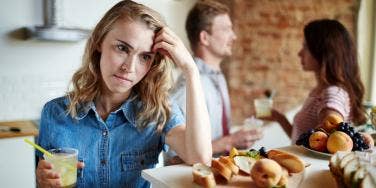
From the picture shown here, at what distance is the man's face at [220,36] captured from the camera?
2.60m

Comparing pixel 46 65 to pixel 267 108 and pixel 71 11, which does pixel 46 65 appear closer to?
pixel 71 11

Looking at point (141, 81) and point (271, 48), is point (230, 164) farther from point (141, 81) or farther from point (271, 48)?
point (271, 48)

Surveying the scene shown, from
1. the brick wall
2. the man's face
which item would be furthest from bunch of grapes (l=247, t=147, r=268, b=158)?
the brick wall

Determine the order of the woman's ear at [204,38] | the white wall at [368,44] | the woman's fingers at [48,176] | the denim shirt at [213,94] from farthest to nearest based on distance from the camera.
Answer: the white wall at [368,44] → the woman's ear at [204,38] → the denim shirt at [213,94] → the woman's fingers at [48,176]

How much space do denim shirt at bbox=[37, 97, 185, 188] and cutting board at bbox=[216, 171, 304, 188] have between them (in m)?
0.45

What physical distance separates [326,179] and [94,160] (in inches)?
31.0

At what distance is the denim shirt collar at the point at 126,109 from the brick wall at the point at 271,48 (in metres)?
2.14

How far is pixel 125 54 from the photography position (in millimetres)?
1326

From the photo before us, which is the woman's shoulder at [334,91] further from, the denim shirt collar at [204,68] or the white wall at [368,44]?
the white wall at [368,44]

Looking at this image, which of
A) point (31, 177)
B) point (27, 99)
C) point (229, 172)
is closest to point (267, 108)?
point (229, 172)

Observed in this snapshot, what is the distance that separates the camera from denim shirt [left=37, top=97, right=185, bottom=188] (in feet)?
4.52

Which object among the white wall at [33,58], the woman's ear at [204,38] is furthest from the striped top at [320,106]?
the white wall at [33,58]

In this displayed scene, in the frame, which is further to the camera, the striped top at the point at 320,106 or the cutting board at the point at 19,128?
the cutting board at the point at 19,128

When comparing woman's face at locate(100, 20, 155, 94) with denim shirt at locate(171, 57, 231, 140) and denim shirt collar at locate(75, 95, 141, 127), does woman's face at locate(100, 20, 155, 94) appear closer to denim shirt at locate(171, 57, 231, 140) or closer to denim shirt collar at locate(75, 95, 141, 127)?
denim shirt collar at locate(75, 95, 141, 127)
